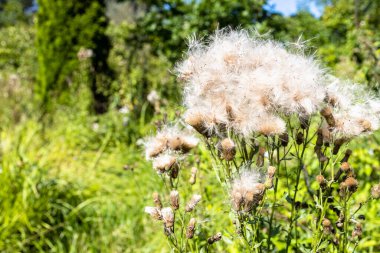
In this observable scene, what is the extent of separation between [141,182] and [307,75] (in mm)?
2750

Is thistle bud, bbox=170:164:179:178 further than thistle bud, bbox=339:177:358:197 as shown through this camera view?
Yes

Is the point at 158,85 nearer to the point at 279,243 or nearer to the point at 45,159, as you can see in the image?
the point at 45,159

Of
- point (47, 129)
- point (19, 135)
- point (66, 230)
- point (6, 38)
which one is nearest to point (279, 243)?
point (66, 230)

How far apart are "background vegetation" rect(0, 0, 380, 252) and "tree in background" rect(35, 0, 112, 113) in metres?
0.02

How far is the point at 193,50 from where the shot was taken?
5.01 ft

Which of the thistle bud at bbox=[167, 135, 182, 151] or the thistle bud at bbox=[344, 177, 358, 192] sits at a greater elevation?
the thistle bud at bbox=[344, 177, 358, 192]

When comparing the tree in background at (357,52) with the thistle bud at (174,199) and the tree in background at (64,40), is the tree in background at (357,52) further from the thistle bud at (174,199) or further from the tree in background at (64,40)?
the tree in background at (64,40)

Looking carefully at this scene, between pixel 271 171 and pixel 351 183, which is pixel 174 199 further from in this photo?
pixel 351 183

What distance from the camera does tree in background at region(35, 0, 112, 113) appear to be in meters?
7.27

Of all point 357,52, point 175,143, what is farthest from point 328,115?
point 357,52

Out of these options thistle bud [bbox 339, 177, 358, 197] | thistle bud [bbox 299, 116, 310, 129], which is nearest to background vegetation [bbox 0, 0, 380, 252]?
thistle bud [bbox 299, 116, 310, 129]

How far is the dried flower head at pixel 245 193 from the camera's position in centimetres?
125

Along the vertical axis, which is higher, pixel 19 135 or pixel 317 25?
pixel 317 25

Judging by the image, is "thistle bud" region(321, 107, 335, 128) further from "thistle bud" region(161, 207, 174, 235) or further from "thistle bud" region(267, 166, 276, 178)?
"thistle bud" region(161, 207, 174, 235)
